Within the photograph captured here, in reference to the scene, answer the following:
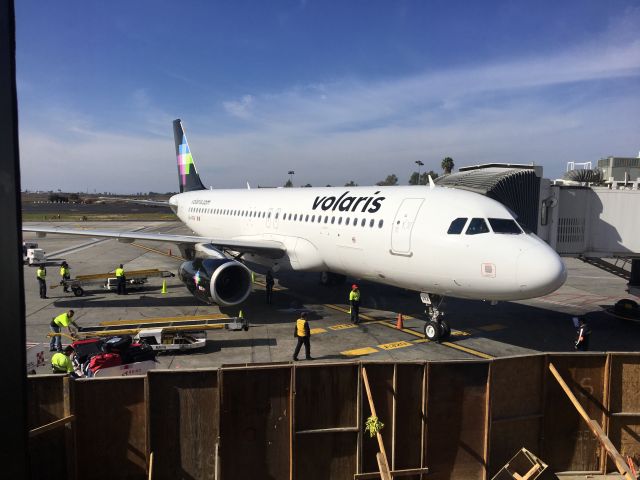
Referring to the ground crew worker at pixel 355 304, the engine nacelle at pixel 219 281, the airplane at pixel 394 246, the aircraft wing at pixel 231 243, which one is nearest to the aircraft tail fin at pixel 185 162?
the airplane at pixel 394 246

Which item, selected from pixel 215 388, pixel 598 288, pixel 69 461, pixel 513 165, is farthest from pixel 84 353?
pixel 598 288

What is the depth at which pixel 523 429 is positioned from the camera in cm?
782

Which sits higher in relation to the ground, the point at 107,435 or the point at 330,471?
the point at 107,435

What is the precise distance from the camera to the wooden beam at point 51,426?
6344 millimetres

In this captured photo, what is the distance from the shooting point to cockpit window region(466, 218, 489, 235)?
11.8 metres

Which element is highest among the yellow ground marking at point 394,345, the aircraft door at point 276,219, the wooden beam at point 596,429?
the aircraft door at point 276,219

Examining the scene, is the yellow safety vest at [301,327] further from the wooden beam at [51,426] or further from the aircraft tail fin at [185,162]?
the aircraft tail fin at [185,162]

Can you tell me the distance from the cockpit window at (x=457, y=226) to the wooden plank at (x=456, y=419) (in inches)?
207

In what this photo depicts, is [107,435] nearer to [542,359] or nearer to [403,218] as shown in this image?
[542,359]

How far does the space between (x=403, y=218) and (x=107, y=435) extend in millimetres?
9609

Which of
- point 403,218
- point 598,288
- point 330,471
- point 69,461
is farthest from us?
point 598,288

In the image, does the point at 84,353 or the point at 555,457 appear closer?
the point at 555,457

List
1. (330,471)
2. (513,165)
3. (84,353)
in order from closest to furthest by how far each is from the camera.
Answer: (330,471) < (84,353) < (513,165)

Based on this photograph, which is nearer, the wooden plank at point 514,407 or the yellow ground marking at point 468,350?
the wooden plank at point 514,407
